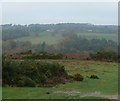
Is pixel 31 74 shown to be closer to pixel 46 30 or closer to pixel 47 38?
pixel 47 38

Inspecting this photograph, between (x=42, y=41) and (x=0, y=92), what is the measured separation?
44657 millimetres

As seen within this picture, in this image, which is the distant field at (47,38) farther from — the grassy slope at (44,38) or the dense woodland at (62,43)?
the dense woodland at (62,43)

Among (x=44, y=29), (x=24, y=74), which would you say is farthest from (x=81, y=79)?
(x=44, y=29)

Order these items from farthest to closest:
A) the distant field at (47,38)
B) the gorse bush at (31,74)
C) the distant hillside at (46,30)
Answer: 1. the distant field at (47,38)
2. the distant hillside at (46,30)
3. the gorse bush at (31,74)

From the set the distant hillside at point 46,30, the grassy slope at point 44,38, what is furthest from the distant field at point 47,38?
the distant hillside at point 46,30

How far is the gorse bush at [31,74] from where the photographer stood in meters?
20.3

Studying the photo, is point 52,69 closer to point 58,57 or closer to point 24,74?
point 24,74

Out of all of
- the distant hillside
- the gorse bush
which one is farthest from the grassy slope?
the gorse bush

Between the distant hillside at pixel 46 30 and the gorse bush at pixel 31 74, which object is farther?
the distant hillside at pixel 46 30

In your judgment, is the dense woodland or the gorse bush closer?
the gorse bush

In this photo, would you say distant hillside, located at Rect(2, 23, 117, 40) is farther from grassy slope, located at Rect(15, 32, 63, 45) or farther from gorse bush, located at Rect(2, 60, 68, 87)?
gorse bush, located at Rect(2, 60, 68, 87)

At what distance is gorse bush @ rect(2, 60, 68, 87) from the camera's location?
20.3 metres

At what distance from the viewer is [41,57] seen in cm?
3950

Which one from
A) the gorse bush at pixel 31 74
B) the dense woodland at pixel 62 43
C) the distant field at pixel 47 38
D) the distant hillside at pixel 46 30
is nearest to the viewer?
the gorse bush at pixel 31 74
